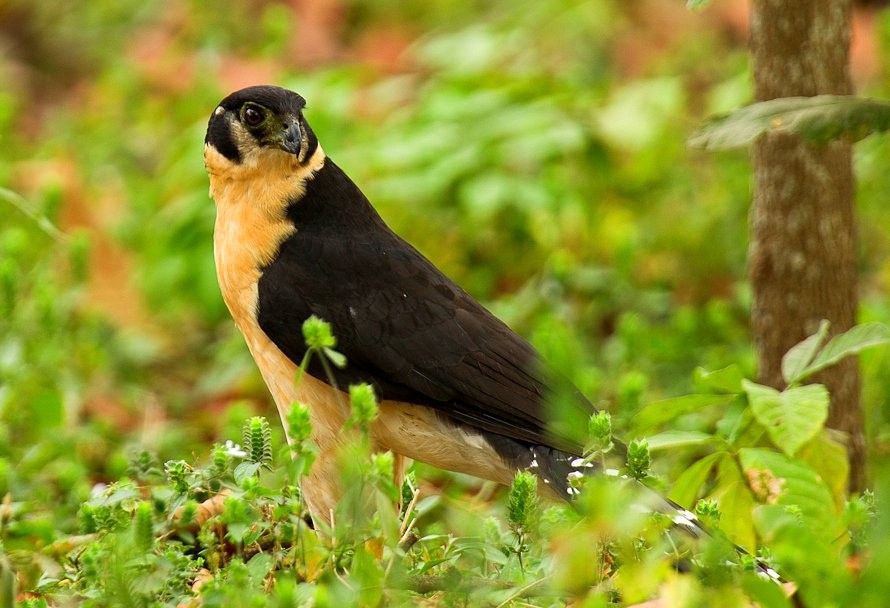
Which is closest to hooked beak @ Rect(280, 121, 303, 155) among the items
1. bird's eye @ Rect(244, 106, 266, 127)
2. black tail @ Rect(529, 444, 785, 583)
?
bird's eye @ Rect(244, 106, 266, 127)

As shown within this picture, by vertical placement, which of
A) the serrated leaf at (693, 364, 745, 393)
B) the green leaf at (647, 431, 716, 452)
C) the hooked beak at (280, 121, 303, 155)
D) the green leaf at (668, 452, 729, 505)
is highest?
the hooked beak at (280, 121, 303, 155)

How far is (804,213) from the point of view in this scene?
4.21m

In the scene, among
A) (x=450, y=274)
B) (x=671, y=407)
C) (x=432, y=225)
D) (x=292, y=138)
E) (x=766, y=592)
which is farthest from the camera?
(x=432, y=225)

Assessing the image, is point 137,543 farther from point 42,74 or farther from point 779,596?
point 42,74

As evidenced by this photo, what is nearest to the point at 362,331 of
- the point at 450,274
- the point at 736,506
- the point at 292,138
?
the point at 292,138

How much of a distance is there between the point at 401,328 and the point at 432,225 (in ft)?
8.41

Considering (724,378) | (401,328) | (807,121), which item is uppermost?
(807,121)

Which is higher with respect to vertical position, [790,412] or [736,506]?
[790,412]

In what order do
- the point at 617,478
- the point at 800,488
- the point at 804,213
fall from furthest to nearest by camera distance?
the point at 804,213, the point at 800,488, the point at 617,478

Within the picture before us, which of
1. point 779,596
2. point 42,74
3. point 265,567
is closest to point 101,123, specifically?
point 42,74

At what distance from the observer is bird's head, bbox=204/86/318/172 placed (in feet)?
13.1

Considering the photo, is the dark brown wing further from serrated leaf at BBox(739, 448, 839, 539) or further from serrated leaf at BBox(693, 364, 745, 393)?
serrated leaf at BBox(739, 448, 839, 539)

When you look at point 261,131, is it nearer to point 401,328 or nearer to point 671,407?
point 401,328

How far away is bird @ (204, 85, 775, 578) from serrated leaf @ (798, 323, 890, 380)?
2.08 feet
